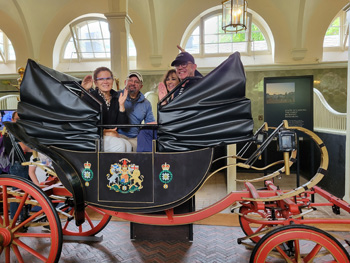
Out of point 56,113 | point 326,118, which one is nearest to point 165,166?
point 56,113

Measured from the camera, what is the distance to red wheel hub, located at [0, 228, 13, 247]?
2.25 metres

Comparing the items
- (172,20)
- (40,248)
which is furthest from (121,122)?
(172,20)

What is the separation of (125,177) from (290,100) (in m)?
5.30

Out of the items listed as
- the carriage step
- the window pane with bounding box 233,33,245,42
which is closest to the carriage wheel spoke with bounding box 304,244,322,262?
the carriage step

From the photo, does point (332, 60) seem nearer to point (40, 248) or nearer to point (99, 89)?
point (99, 89)

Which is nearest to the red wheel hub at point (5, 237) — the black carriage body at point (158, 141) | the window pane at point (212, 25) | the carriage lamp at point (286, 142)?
the black carriage body at point (158, 141)

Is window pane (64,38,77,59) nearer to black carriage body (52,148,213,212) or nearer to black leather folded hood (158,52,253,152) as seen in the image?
black carriage body (52,148,213,212)

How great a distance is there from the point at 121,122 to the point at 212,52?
7.76 m

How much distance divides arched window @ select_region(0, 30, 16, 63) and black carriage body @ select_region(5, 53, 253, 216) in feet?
32.9

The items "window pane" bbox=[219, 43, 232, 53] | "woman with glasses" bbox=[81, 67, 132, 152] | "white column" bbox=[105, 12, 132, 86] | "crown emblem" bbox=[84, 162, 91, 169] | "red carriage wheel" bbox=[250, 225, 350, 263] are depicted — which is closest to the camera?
"red carriage wheel" bbox=[250, 225, 350, 263]

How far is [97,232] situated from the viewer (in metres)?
3.04

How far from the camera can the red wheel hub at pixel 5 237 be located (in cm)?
225

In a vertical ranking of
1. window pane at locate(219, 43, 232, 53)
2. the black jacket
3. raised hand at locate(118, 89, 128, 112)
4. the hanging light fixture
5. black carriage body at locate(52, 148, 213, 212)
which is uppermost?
window pane at locate(219, 43, 232, 53)

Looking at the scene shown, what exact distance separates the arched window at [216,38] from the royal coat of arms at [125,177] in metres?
8.09
